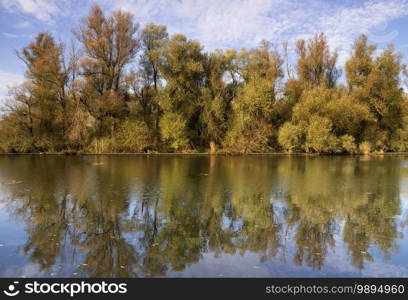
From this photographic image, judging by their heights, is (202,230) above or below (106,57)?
below

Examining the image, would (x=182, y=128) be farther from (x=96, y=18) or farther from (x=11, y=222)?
(x=11, y=222)

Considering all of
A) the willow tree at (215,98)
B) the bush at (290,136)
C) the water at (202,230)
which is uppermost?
the willow tree at (215,98)

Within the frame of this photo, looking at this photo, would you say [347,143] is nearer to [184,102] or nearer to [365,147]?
[365,147]

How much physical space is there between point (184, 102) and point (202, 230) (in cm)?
3225

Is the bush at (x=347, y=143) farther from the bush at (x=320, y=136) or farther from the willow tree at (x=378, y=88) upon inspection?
the willow tree at (x=378, y=88)

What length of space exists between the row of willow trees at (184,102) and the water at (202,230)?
78.6 feet

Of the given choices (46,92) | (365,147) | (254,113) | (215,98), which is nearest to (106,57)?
(46,92)

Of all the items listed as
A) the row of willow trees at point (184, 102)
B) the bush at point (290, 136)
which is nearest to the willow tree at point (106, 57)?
the row of willow trees at point (184, 102)

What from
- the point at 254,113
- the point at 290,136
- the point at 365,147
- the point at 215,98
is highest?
the point at 215,98

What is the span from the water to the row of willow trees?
2394 centimetres

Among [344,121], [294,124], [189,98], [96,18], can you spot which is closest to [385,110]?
[344,121]

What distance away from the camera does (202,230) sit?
830 centimetres

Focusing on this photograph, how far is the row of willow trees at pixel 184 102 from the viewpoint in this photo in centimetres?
3741

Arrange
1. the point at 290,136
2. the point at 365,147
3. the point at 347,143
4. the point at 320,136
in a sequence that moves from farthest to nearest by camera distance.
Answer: the point at 365,147
the point at 347,143
the point at 290,136
the point at 320,136
